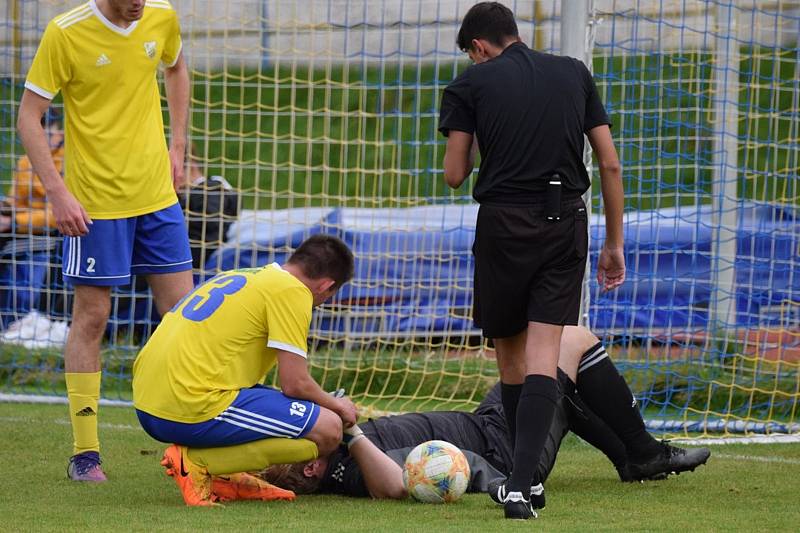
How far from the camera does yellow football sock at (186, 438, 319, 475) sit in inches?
182

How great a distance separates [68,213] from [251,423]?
1.20 metres

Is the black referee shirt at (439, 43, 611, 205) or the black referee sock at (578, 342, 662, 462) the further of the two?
the black referee sock at (578, 342, 662, 462)

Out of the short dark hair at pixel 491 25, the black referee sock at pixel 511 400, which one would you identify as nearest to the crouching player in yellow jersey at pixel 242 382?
the black referee sock at pixel 511 400

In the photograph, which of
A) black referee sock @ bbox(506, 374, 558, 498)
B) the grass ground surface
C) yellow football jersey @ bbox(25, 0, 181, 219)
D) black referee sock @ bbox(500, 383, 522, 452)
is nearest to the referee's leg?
black referee sock @ bbox(506, 374, 558, 498)

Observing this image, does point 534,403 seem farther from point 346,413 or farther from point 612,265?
point 346,413

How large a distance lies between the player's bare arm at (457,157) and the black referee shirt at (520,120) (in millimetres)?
29

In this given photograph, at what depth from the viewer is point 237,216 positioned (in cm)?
878

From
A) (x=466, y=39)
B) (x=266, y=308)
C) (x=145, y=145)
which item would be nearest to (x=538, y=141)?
→ (x=466, y=39)

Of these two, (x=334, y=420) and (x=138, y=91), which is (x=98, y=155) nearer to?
(x=138, y=91)

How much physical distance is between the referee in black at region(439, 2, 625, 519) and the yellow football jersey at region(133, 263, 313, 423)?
718 millimetres

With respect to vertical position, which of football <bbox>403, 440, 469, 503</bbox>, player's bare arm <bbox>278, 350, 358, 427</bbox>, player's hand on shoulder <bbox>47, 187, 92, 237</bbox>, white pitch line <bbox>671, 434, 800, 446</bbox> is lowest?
white pitch line <bbox>671, 434, 800, 446</bbox>

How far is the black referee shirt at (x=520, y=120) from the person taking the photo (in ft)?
14.2

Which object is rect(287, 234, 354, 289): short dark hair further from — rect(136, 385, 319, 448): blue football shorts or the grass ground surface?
the grass ground surface

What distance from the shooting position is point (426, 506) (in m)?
4.60
